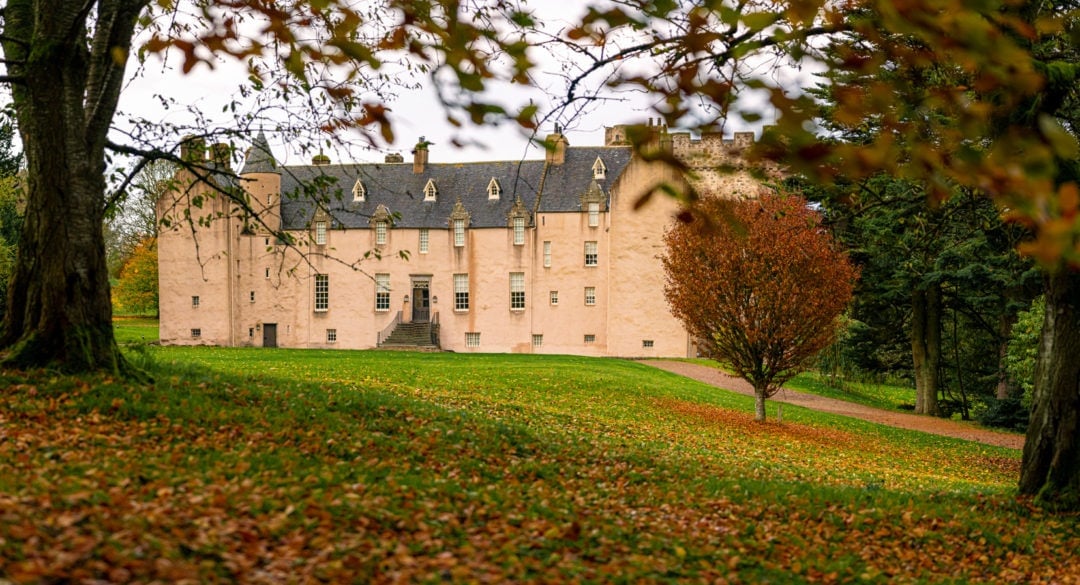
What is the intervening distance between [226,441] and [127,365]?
2917 millimetres

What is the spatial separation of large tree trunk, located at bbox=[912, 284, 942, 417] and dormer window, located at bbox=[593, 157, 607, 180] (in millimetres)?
21698

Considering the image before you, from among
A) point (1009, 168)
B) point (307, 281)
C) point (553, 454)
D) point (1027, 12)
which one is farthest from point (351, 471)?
point (307, 281)

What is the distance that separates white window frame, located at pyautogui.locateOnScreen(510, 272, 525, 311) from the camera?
1954 inches

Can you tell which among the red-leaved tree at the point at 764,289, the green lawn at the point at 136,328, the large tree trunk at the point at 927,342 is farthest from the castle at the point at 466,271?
the red-leaved tree at the point at 764,289

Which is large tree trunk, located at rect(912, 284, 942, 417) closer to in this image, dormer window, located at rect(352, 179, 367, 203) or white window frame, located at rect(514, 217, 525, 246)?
white window frame, located at rect(514, 217, 525, 246)

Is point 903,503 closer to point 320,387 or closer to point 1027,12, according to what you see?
point 1027,12

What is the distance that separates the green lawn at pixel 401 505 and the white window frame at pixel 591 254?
35452mm

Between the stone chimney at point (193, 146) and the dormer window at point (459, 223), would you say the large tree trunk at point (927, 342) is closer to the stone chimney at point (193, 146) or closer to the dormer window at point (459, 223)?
the dormer window at point (459, 223)

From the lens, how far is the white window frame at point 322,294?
51125 millimetres

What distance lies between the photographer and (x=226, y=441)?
8172 millimetres

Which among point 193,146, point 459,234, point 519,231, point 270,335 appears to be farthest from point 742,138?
point 193,146

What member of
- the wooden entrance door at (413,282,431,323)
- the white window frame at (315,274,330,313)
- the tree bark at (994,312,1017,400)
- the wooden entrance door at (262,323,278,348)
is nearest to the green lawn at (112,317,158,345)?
the wooden entrance door at (262,323,278,348)

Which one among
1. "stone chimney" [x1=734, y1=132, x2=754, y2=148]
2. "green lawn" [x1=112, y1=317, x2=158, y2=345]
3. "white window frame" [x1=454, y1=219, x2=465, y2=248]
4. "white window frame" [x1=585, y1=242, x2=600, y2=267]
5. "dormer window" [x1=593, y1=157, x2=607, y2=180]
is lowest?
"green lawn" [x1=112, y1=317, x2=158, y2=345]

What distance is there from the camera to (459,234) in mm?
50312
